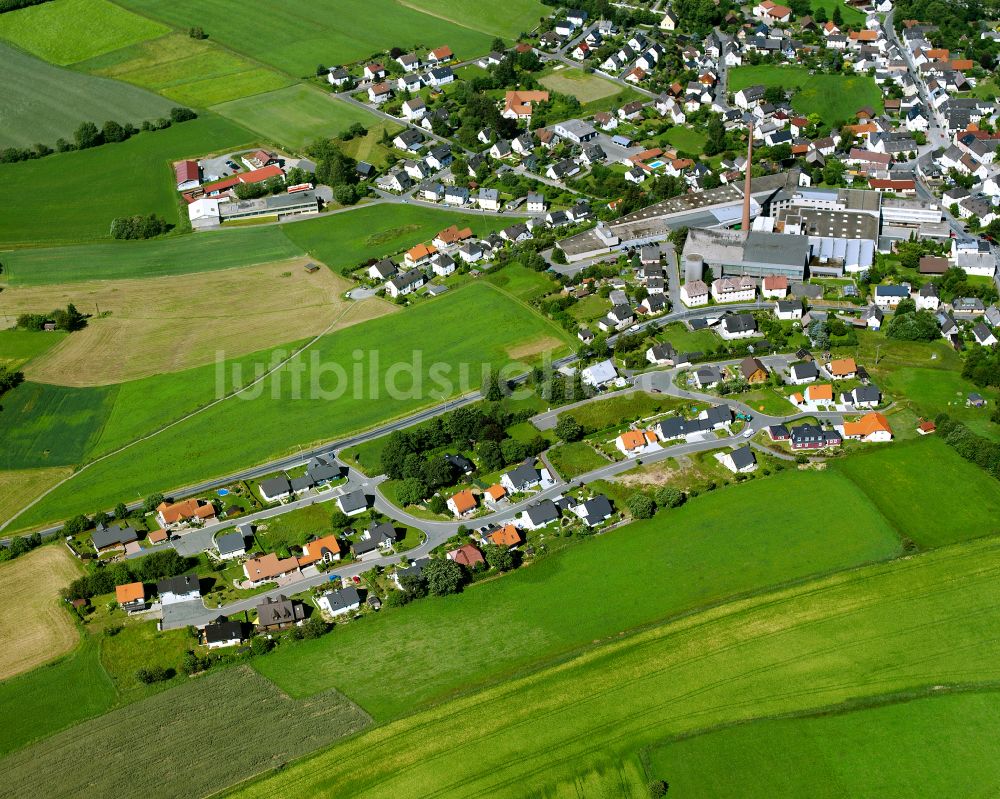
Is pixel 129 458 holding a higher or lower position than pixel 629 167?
lower

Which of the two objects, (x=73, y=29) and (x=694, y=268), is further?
(x=73, y=29)

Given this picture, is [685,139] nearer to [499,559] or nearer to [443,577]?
[499,559]

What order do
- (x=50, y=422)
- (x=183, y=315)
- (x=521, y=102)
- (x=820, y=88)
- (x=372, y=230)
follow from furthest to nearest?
1. (x=820, y=88)
2. (x=521, y=102)
3. (x=372, y=230)
4. (x=183, y=315)
5. (x=50, y=422)

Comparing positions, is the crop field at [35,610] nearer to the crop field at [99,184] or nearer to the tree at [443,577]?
the tree at [443,577]

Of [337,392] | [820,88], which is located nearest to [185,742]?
[337,392]

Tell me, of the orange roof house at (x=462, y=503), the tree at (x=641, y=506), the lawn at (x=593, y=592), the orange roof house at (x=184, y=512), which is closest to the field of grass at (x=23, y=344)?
the orange roof house at (x=184, y=512)

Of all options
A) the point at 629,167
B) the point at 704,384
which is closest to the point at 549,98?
the point at 629,167

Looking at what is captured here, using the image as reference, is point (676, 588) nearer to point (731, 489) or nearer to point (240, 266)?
point (731, 489)
